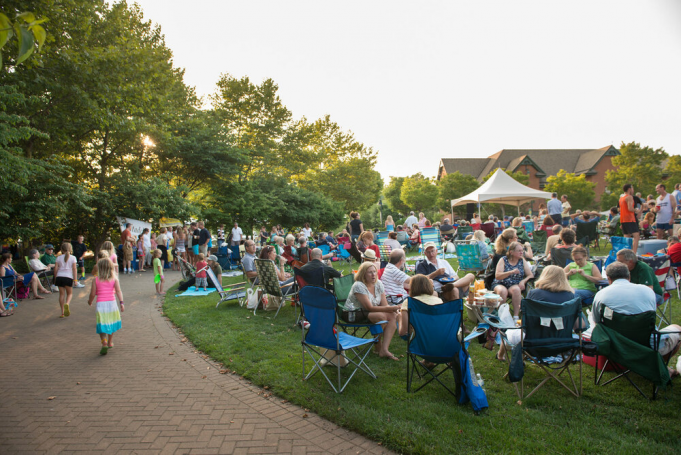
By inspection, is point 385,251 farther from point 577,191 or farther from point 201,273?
point 577,191

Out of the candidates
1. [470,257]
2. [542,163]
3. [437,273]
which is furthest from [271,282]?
[542,163]

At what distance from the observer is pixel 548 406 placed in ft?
12.1

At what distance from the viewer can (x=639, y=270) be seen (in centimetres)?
500

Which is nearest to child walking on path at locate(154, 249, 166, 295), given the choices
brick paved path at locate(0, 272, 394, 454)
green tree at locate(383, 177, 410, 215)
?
brick paved path at locate(0, 272, 394, 454)

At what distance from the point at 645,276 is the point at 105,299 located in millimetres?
7573

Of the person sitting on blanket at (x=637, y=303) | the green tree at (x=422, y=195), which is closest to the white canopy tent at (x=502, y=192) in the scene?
the person sitting on blanket at (x=637, y=303)

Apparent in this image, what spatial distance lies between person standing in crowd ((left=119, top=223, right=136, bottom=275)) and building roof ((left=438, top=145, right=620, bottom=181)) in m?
47.7

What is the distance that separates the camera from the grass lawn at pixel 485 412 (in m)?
3.10

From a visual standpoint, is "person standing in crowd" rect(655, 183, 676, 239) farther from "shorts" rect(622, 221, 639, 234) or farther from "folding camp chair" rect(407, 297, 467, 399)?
"folding camp chair" rect(407, 297, 467, 399)

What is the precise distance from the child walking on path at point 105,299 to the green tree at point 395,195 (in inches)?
2006

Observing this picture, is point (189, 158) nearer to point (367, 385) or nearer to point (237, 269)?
point (237, 269)

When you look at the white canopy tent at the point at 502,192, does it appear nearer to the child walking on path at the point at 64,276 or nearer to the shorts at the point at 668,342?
the shorts at the point at 668,342

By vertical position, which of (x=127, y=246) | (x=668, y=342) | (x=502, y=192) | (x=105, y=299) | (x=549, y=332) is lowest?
(x=668, y=342)

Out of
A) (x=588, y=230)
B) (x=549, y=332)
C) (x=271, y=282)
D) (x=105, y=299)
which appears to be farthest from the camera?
(x=588, y=230)
